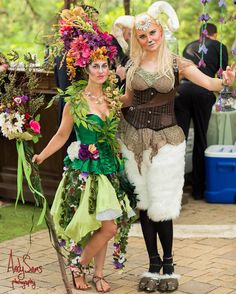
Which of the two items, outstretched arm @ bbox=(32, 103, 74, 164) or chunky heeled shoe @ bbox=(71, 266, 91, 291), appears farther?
chunky heeled shoe @ bbox=(71, 266, 91, 291)

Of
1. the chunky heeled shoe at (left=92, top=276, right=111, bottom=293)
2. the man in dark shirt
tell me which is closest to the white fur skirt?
the chunky heeled shoe at (left=92, top=276, right=111, bottom=293)

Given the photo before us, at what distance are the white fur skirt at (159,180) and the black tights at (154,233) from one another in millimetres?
76

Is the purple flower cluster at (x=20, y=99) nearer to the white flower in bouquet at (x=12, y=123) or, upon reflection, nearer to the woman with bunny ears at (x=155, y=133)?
the white flower in bouquet at (x=12, y=123)

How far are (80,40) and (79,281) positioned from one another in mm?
1494

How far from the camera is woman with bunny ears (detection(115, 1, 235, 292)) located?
4.70m

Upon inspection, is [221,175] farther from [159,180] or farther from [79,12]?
[79,12]

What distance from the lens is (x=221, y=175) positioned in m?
7.43

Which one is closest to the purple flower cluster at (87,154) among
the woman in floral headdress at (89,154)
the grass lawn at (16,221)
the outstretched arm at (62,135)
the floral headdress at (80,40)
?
the woman in floral headdress at (89,154)

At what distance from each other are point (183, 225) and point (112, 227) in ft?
6.12

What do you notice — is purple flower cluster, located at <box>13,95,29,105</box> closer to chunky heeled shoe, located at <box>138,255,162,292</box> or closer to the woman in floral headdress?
the woman in floral headdress

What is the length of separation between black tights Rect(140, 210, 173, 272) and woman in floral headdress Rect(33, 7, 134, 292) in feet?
0.37

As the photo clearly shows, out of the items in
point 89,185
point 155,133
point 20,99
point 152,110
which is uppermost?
point 20,99

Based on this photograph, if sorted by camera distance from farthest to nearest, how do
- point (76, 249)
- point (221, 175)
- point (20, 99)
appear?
point (221, 175) → point (76, 249) → point (20, 99)

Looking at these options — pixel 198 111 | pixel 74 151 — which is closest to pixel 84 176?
pixel 74 151
